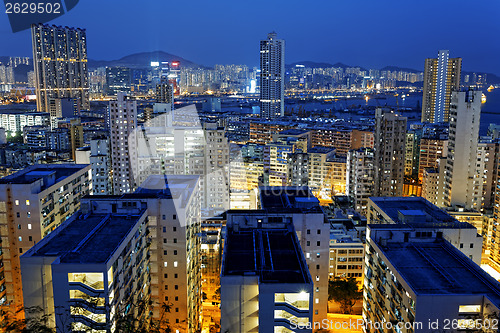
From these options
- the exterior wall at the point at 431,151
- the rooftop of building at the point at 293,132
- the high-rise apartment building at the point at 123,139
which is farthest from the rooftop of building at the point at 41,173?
the rooftop of building at the point at 293,132

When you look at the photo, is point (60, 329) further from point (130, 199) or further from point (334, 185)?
point (334, 185)

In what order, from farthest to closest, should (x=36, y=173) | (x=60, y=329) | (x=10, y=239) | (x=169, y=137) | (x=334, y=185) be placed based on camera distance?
(x=334, y=185) → (x=169, y=137) → (x=36, y=173) → (x=10, y=239) → (x=60, y=329)

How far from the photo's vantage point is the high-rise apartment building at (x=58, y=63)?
36812 millimetres

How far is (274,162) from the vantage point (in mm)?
18891

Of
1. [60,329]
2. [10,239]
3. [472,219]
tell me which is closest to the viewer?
[60,329]

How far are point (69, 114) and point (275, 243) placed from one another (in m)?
31.8

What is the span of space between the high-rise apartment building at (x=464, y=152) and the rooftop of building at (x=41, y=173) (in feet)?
31.5

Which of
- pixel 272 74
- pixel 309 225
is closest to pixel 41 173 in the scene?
pixel 309 225

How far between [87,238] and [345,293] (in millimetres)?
5505

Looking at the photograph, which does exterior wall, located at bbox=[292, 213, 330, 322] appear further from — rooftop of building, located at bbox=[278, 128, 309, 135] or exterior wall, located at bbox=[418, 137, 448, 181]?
rooftop of building, located at bbox=[278, 128, 309, 135]

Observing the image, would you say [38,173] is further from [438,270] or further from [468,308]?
[468,308]

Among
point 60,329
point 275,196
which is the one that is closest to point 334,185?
point 275,196

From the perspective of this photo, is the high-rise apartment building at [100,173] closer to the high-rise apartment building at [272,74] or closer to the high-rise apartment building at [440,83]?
the high-rise apartment building at [440,83]

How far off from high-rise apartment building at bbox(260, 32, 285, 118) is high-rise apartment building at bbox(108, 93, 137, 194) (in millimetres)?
24898
